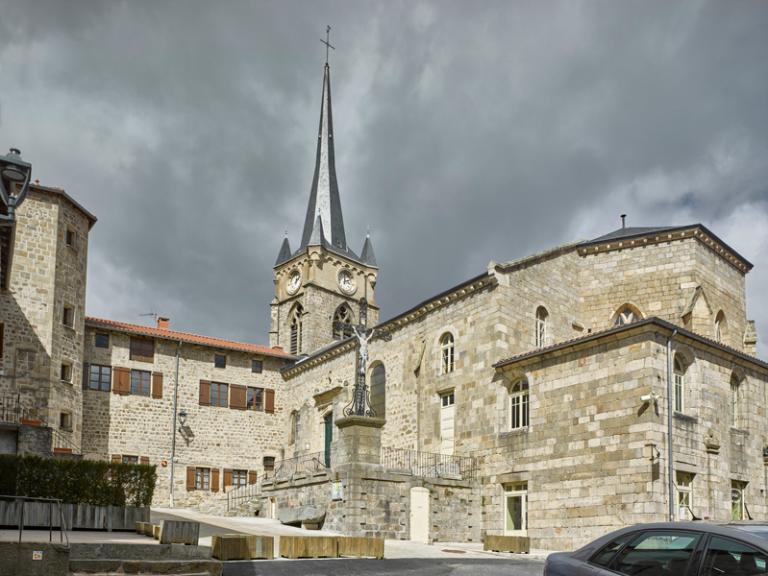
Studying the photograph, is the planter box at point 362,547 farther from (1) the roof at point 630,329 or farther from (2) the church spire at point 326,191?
(2) the church spire at point 326,191

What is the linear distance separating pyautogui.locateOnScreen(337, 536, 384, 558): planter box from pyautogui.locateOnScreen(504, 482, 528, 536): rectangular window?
747 cm

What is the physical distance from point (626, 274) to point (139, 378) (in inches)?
816

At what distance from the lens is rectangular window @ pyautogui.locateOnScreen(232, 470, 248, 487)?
34625 millimetres

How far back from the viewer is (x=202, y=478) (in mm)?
33531

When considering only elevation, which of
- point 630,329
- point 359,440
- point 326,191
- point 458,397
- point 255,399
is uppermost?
point 326,191

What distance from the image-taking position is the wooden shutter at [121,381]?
32.1 meters

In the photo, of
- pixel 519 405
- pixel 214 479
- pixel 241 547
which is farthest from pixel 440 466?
pixel 214 479

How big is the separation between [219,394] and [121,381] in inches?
181

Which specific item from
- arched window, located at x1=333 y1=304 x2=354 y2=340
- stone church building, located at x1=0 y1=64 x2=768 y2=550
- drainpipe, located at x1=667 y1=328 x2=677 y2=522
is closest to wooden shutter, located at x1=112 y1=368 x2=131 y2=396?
stone church building, located at x1=0 y1=64 x2=768 y2=550

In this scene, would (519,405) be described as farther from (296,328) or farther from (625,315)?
(296,328)

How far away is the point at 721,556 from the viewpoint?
5.02m

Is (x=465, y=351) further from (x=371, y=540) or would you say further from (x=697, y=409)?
(x=371, y=540)

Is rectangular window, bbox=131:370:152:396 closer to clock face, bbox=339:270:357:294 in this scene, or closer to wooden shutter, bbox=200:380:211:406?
wooden shutter, bbox=200:380:211:406

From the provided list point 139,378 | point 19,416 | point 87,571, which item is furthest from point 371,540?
point 139,378
